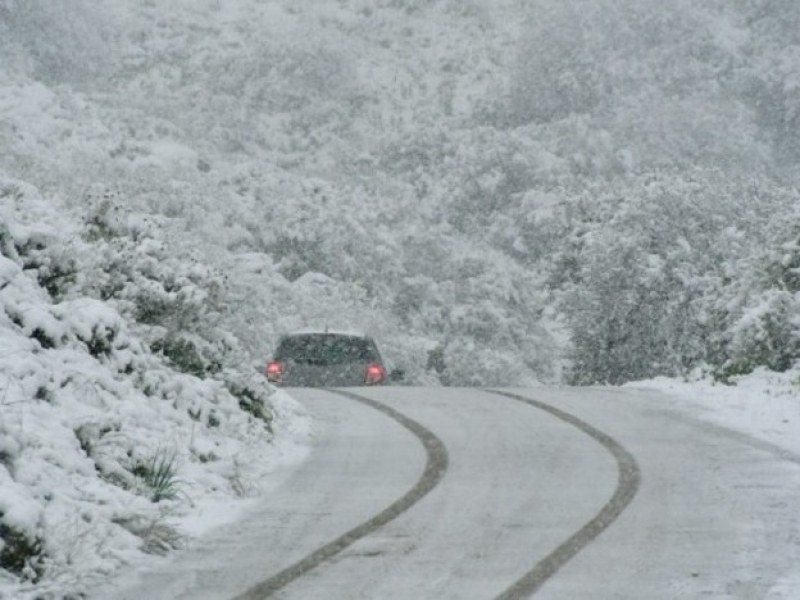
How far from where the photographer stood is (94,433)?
10.7 metres

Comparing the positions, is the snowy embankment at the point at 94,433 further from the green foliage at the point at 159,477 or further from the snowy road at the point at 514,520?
the snowy road at the point at 514,520

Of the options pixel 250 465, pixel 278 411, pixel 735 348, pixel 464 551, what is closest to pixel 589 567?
pixel 464 551

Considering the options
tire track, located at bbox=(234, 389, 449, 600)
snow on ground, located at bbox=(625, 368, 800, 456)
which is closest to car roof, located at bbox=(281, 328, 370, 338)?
snow on ground, located at bbox=(625, 368, 800, 456)

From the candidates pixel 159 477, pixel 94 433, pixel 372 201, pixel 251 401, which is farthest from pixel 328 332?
pixel 372 201

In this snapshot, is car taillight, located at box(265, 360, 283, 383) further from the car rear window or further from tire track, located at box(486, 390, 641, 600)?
tire track, located at box(486, 390, 641, 600)

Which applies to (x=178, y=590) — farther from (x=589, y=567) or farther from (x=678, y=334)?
(x=678, y=334)

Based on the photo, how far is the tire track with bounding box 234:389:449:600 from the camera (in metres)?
7.80

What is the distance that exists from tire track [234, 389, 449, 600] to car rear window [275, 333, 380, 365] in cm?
636

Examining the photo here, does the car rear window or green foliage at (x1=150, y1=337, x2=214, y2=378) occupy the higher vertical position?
green foliage at (x1=150, y1=337, x2=214, y2=378)

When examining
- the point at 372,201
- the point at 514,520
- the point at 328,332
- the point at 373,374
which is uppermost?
the point at 372,201

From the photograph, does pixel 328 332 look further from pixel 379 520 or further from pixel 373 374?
pixel 379 520

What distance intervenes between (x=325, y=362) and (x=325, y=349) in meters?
0.23

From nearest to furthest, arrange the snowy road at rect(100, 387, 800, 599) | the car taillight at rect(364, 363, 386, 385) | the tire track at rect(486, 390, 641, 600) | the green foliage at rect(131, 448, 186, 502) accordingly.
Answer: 1. the tire track at rect(486, 390, 641, 600)
2. the snowy road at rect(100, 387, 800, 599)
3. the green foliage at rect(131, 448, 186, 502)
4. the car taillight at rect(364, 363, 386, 385)

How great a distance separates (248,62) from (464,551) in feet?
213
